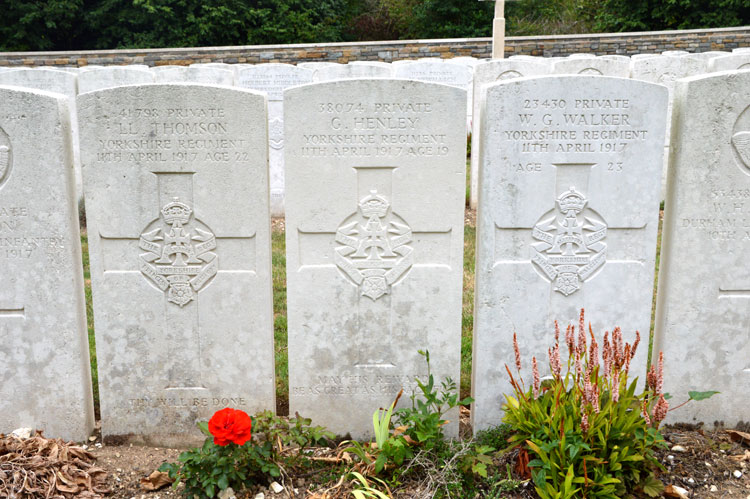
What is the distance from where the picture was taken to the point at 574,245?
3559 millimetres

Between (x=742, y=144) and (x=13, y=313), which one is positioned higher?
(x=742, y=144)

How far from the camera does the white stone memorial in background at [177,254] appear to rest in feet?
11.1

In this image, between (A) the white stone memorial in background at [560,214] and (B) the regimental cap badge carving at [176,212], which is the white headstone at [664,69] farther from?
(B) the regimental cap badge carving at [176,212]

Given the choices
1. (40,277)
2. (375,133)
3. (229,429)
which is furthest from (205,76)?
(229,429)

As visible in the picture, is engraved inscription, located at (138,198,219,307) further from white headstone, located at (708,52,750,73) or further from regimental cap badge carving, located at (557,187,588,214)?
white headstone, located at (708,52,750,73)

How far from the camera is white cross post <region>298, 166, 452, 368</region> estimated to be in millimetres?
3496

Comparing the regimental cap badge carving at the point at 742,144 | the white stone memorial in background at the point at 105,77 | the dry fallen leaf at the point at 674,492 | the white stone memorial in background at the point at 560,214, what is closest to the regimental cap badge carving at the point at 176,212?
the white stone memorial in background at the point at 560,214

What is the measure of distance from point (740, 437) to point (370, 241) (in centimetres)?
231

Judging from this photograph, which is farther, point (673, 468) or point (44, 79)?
point (44, 79)

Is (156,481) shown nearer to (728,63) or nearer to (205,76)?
(205,76)

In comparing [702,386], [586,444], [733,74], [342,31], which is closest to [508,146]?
[733,74]

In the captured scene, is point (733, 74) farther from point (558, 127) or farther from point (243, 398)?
point (243, 398)

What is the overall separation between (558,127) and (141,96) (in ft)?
6.87

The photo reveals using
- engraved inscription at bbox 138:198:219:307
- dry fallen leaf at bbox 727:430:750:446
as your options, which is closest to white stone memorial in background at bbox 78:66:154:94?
engraved inscription at bbox 138:198:219:307
